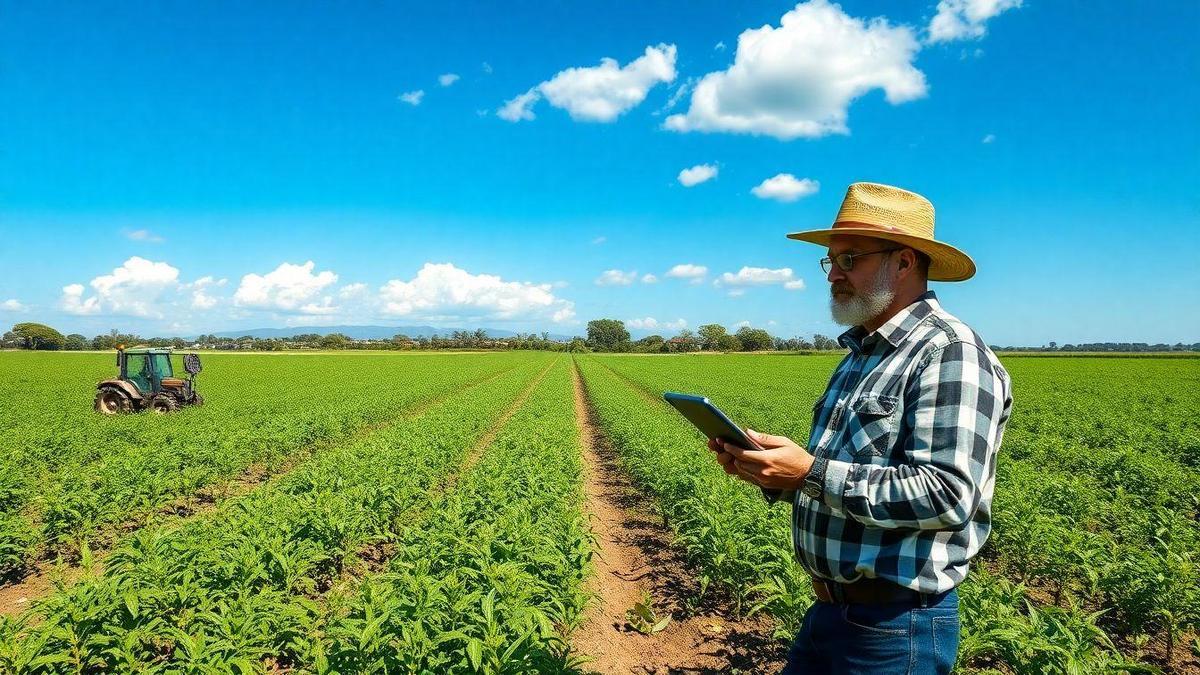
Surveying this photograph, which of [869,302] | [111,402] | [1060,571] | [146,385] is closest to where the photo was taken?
[869,302]

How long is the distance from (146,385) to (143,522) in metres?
13.9

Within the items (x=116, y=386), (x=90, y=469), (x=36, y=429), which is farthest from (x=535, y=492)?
(x=116, y=386)

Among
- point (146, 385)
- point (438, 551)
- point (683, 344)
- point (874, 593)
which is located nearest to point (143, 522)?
point (438, 551)

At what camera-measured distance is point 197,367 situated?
19.3 meters

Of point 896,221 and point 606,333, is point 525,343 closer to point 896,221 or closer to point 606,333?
point 606,333

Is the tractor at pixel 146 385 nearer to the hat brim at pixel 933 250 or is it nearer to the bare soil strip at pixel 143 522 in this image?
the bare soil strip at pixel 143 522

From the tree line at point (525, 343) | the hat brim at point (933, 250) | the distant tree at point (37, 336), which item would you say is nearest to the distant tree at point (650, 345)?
the tree line at point (525, 343)

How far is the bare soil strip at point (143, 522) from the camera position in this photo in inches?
249

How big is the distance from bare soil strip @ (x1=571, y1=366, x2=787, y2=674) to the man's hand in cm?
333

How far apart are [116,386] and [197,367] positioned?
233 cm

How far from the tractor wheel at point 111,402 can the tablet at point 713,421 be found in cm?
2251

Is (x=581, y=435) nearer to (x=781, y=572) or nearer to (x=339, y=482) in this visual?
(x=339, y=482)

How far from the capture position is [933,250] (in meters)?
2.19

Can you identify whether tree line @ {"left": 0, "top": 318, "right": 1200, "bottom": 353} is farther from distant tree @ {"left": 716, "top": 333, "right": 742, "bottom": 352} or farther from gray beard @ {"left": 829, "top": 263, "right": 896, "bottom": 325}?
gray beard @ {"left": 829, "top": 263, "right": 896, "bottom": 325}
